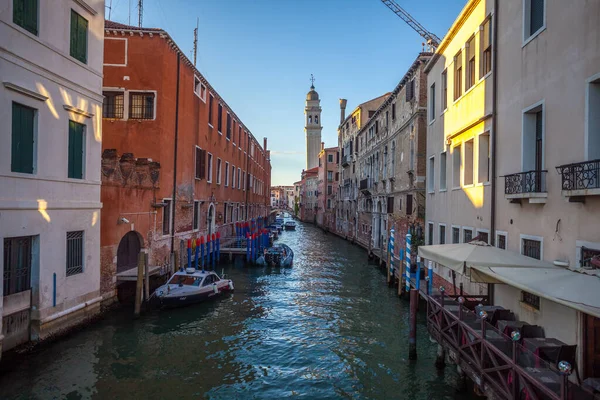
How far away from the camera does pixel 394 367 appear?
8594 millimetres

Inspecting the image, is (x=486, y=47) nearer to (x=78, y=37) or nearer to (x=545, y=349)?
(x=545, y=349)

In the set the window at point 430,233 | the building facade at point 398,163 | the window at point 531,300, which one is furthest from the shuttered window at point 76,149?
the building facade at point 398,163

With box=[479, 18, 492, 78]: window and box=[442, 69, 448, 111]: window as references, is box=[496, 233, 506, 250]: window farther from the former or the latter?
box=[442, 69, 448, 111]: window

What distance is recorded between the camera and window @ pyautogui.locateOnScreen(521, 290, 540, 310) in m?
7.04

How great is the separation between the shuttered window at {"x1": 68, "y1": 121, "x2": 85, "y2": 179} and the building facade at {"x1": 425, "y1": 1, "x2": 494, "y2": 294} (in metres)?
9.71

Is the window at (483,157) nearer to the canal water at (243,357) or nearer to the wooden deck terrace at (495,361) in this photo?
the wooden deck terrace at (495,361)

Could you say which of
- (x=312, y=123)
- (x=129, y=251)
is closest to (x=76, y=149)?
(x=129, y=251)

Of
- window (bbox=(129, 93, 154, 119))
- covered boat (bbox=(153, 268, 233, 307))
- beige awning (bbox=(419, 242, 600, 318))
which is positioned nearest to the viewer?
beige awning (bbox=(419, 242, 600, 318))

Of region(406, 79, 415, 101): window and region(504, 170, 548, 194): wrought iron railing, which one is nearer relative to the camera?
region(504, 170, 548, 194): wrought iron railing

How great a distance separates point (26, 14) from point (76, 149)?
10.1 feet

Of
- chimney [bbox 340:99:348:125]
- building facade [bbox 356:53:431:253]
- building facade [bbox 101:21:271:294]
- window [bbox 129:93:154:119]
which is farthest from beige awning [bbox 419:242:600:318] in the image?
chimney [bbox 340:99:348:125]

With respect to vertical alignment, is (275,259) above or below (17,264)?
below

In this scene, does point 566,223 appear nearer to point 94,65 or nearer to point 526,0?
point 526,0

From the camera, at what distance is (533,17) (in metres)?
7.64
